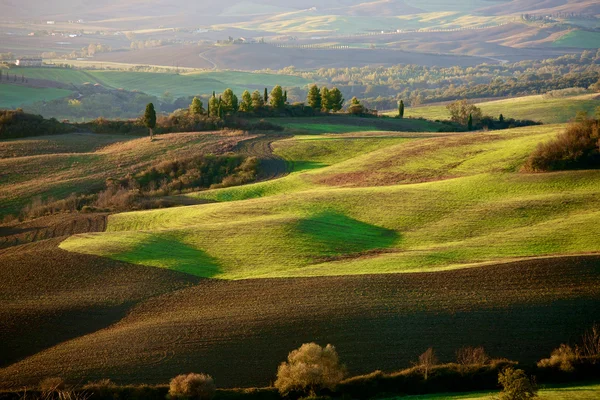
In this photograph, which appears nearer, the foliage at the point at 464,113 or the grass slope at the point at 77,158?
the grass slope at the point at 77,158

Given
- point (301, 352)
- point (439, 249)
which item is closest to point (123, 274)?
point (301, 352)

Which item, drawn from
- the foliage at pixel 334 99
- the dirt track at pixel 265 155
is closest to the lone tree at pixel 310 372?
the dirt track at pixel 265 155

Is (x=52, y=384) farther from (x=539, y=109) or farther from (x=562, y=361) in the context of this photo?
(x=539, y=109)

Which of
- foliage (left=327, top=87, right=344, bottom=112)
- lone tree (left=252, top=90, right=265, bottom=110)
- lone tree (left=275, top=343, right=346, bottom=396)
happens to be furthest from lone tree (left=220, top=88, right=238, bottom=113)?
lone tree (left=275, top=343, right=346, bottom=396)

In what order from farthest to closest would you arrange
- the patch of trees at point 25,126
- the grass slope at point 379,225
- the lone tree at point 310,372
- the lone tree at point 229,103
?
the lone tree at point 229,103, the patch of trees at point 25,126, the grass slope at point 379,225, the lone tree at point 310,372

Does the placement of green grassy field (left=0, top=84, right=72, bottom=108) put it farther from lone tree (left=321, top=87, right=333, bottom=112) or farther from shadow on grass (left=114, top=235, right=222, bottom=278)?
shadow on grass (left=114, top=235, right=222, bottom=278)

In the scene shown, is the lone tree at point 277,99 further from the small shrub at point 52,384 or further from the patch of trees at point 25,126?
the small shrub at point 52,384
